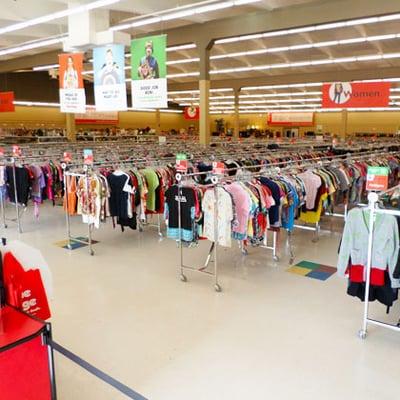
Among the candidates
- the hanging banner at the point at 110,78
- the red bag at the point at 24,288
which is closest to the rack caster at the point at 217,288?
the red bag at the point at 24,288

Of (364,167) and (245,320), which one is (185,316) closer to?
(245,320)

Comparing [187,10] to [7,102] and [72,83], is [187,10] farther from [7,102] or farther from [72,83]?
[7,102]

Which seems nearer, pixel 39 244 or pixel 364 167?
pixel 39 244

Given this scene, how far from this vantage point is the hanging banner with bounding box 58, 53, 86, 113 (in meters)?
9.86

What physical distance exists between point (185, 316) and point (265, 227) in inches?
67.8

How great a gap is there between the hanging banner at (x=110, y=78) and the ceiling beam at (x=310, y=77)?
13393 millimetres

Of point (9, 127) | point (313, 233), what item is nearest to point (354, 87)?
point (313, 233)

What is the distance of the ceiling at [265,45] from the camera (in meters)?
10.5

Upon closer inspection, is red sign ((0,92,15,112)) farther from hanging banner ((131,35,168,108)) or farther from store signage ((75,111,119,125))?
hanging banner ((131,35,168,108))

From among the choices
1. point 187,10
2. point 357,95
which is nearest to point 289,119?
point 357,95

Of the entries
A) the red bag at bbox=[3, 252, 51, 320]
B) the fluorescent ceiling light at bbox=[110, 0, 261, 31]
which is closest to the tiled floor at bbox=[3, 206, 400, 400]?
the red bag at bbox=[3, 252, 51, 320]

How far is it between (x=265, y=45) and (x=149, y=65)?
7608mm

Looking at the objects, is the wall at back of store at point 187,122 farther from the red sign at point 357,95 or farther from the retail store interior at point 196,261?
the red sign at point 357,95

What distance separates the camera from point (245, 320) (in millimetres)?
4203
